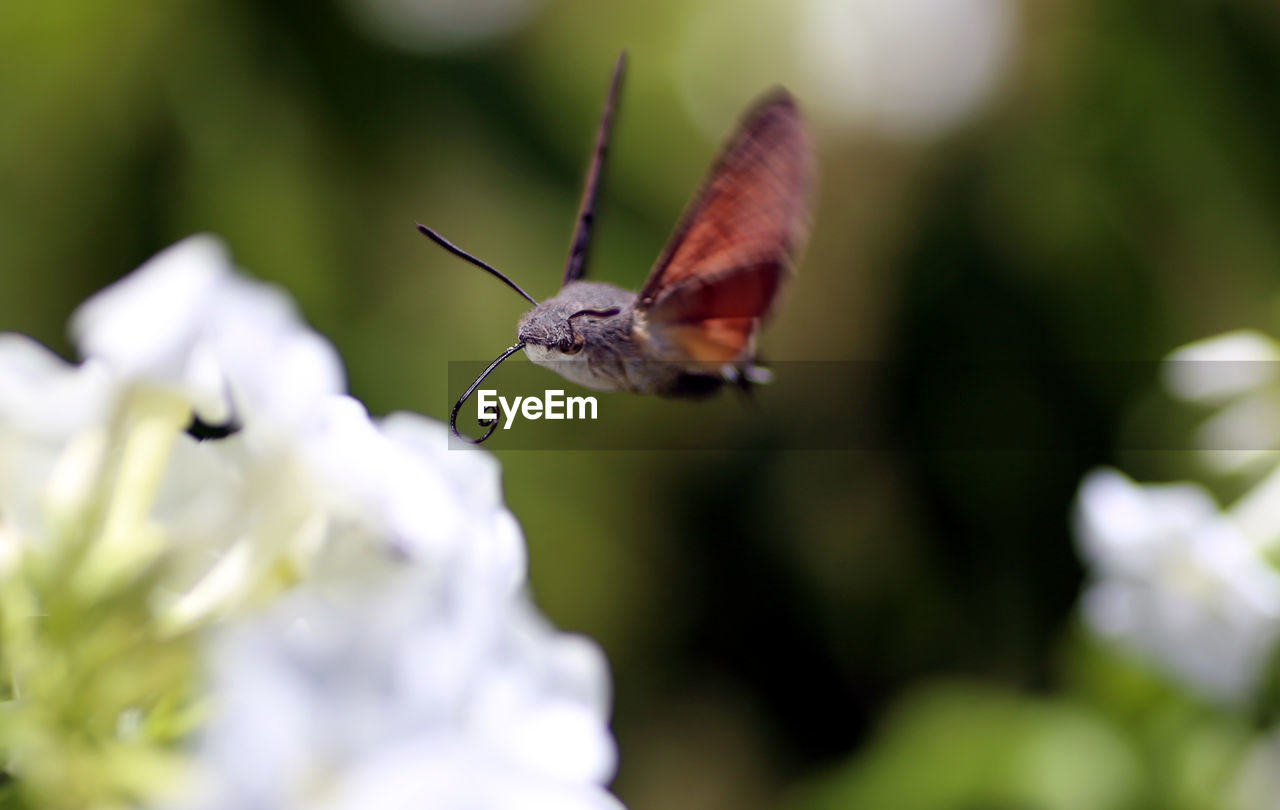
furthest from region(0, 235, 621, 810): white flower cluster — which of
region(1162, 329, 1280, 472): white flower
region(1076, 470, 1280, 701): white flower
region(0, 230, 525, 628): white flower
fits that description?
region(1162, 329, 1280, 472): white flower

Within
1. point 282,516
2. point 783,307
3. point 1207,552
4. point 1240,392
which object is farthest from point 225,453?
point 783,307

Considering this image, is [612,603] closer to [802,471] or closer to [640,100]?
[802,471]

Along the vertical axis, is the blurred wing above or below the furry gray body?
above

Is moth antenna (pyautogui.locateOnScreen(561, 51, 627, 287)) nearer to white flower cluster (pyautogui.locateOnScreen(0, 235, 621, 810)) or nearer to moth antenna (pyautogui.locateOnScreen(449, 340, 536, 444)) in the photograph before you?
moth antenna (pyautogui.locateOnScreen(449, 340, 536, 444))

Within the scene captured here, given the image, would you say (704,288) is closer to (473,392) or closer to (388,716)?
(473,392)

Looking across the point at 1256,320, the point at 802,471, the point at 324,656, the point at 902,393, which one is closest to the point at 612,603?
the point at 802,471

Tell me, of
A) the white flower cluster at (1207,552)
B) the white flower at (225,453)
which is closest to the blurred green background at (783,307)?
the white flower cluster at (1207,552)
